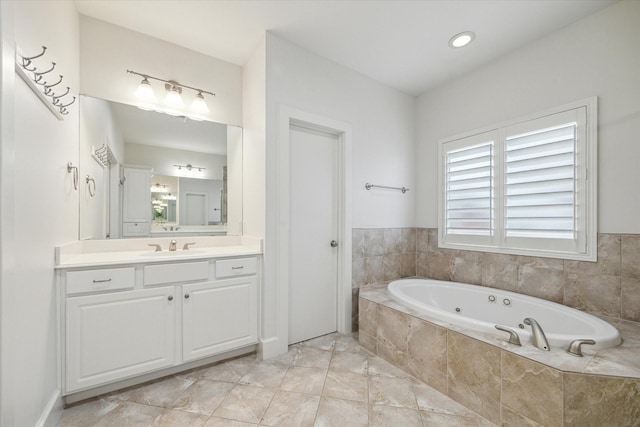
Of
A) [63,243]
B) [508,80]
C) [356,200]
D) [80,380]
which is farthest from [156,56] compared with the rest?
[508,80]

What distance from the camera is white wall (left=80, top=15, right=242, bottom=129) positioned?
1988 mm

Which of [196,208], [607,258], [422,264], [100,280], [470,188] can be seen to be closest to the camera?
[100,280]

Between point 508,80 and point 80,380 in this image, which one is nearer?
point 80,380

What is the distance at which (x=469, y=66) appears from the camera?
8.46 ft

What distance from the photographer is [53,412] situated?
4.59ft

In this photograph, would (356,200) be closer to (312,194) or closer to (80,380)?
(312,194)

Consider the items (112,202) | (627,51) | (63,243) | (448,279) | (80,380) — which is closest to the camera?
(80,380)

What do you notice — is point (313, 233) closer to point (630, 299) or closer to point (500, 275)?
point (500, 275)

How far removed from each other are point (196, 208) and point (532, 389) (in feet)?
8.73

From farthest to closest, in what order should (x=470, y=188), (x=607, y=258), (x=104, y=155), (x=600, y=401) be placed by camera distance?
1. (x=470, y=188)
2. (x=104, y=155)
3. (x=607, y=258)
4. (x=600, y=401)

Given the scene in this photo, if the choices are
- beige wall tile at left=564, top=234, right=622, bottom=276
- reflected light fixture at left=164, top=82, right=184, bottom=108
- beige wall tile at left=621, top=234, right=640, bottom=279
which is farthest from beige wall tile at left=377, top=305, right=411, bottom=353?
reflected light fixture at left=164, top=82, right=184, bottom=108

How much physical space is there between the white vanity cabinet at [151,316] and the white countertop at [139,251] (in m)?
0.04

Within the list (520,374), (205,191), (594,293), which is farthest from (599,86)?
(205,191)

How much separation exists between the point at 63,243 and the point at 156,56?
1629mm
